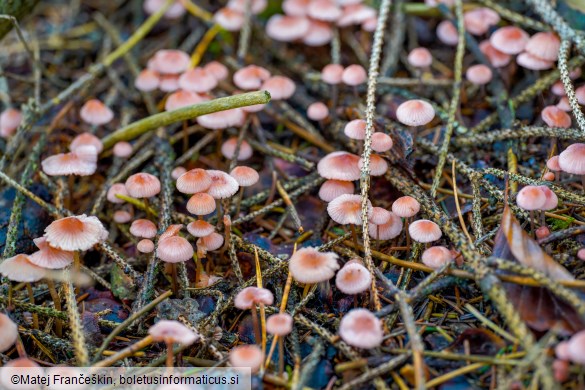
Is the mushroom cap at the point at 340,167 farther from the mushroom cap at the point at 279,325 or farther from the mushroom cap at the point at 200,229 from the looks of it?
the mushroom cap at the point at 279,325

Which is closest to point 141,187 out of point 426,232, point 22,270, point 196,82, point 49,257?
point 49,257

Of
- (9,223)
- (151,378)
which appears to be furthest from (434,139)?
(9,223)

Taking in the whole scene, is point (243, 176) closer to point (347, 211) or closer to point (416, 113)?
point (347, 211)

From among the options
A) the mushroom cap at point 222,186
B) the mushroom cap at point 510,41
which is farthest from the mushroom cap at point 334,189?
the mushroom cap at point 510,41

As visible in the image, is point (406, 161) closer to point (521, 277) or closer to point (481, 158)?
point (481, 158)

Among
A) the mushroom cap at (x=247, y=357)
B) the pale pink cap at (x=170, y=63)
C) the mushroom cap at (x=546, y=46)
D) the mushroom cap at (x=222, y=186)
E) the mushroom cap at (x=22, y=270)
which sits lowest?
the mushroom cap at (x=247, y=357)

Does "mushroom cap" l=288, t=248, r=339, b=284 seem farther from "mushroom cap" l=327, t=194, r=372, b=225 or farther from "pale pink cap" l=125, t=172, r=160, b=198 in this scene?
"pale pink cap" l=125, t=172, r=160, b=198
